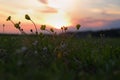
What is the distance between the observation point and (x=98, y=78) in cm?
466

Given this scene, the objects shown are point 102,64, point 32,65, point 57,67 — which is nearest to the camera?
point 32,65

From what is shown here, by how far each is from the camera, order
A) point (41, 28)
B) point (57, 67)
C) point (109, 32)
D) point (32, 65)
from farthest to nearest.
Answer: point (109, 32) < point (41, 28) < point (57, 67) < point (32, 65)

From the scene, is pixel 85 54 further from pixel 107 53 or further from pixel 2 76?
pixel 2 76

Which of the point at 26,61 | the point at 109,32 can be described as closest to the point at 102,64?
the point at 26,61

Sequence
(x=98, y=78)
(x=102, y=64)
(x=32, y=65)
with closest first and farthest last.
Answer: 1. (x=98, y=78)
2. (x=32, y=65)
3. (x=102, y=64)

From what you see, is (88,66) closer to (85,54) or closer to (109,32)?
(85,54)

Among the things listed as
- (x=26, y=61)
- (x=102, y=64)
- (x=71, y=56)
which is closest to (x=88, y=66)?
(x=102, y=64)

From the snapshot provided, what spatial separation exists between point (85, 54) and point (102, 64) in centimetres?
129

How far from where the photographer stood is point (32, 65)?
16.3ft

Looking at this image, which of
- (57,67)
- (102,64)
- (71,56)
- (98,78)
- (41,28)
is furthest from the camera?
(41,28)

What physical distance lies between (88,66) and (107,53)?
1204 mm

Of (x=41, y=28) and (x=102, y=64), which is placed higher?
(x=41, y=28)

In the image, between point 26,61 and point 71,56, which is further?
point 71,56

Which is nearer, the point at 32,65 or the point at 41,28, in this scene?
the point at 32,65
